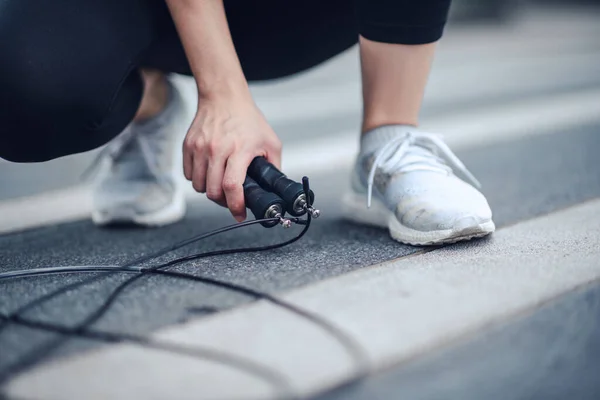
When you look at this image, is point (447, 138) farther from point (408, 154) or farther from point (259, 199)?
point (259, 199)

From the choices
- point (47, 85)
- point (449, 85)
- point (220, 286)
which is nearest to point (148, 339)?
point (220, 286)

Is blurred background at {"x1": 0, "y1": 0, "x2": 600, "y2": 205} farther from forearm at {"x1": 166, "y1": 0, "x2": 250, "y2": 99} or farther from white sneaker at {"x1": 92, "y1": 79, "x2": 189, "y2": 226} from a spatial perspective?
forearm at {"x1": 166, "y1": 0, "x2": 250, "y2": 99}

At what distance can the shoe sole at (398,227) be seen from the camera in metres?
1.02

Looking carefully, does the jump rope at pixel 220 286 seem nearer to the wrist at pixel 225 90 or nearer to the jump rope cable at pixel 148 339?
the jump rope cable at pixel 148 339

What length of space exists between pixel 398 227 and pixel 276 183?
233 millimetres

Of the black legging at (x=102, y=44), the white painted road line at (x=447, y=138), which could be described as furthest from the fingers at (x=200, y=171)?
the white painted road line at (x=447, y=138)

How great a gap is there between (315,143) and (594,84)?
183cm

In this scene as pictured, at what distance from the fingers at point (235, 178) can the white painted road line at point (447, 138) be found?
0.58 metres

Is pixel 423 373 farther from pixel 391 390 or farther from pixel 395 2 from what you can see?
pixel 395 2

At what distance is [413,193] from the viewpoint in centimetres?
107

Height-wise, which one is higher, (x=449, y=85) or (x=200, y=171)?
(x=200, y=171)

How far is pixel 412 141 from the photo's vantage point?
→ 114 centimetres

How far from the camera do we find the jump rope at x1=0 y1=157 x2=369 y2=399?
67cm

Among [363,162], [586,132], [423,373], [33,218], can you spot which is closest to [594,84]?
[586,132]
